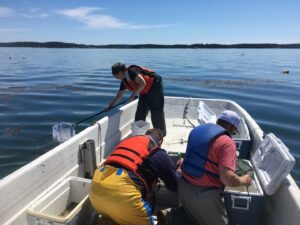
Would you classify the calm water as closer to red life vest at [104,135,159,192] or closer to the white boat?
the white boat

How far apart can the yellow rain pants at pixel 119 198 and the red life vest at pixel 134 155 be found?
0.33 feet

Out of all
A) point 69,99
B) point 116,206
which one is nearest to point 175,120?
point 116,206

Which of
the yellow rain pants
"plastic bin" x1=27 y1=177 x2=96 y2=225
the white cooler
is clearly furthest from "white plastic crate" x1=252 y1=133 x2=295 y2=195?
"plastic bin" x1=27 y1=177 x2=96 y2=225

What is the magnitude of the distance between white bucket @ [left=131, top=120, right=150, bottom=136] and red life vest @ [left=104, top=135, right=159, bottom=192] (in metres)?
2.44

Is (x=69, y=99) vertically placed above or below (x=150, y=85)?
below

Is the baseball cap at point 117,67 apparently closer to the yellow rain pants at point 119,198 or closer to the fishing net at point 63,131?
the fishing net at point 63,131

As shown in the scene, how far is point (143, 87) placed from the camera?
5555 millimetres

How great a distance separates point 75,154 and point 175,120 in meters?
4.03

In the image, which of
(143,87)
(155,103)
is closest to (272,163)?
(143,87)

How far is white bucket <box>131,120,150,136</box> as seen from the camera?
5800 millimetres

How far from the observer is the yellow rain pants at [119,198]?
2832 millimetres

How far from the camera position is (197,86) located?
18.8 m

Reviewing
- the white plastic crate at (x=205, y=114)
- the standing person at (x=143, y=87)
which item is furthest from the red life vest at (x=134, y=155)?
the white plastic crate at (x=205, y=114)

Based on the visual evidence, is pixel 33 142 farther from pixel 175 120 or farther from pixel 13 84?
pixel 13 84
